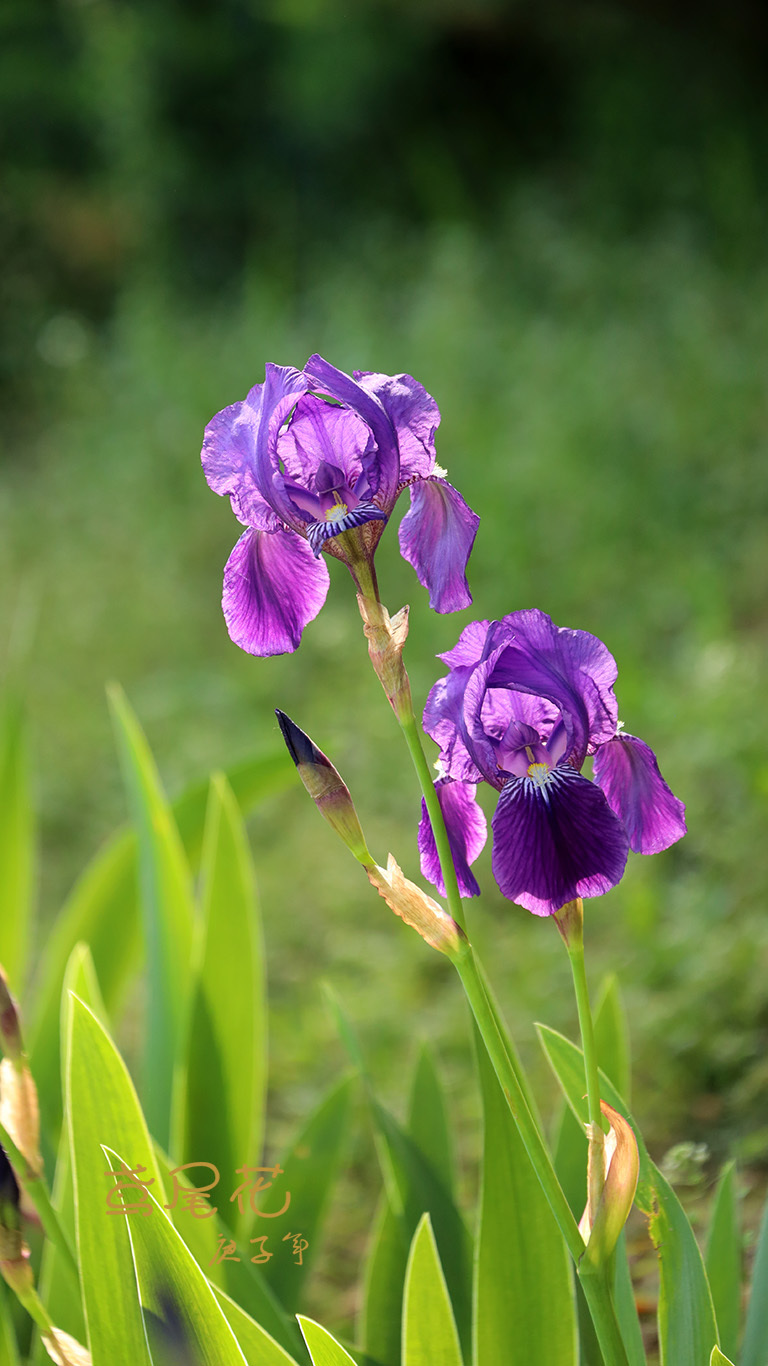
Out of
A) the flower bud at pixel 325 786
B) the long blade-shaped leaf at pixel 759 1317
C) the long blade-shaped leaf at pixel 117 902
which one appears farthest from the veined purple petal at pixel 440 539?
the long blade-shaped leaf at pixel 117 902

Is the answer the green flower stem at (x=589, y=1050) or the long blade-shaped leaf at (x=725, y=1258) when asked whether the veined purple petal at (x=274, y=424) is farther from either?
the long blade-shaped leaf at (x=725, y=1258)

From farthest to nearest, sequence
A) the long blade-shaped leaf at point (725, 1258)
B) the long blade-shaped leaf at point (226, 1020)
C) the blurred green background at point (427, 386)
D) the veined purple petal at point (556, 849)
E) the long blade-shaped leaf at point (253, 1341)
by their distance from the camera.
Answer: the blurred green background at point (427, 386)
the long blade-shaped leaf at point (226, 1020)
the long blade-shaped leaf at point (725, 1258)
the long blade-shaped leaf at point (253, 1341)
the veined purple petal at point (556, 849)

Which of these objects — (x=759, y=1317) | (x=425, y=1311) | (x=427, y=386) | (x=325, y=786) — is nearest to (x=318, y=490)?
(x=325, y=786)

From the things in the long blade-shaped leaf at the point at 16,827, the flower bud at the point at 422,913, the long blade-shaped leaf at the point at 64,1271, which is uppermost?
the long blade-shaped leaf at the point at 16,827

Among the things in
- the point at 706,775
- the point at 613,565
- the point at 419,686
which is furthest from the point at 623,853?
the point at 613,565

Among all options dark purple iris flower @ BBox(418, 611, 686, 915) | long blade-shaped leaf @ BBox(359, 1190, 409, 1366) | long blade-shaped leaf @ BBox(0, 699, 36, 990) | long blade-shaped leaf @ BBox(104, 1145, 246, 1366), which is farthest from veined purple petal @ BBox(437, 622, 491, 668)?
long blade-shaped leaf @ BBox(0, 699, 36, 990)

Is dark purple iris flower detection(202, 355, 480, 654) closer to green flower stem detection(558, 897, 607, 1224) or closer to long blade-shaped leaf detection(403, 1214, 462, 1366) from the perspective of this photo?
green flower stem detection(558, 897, 607, 1224)
